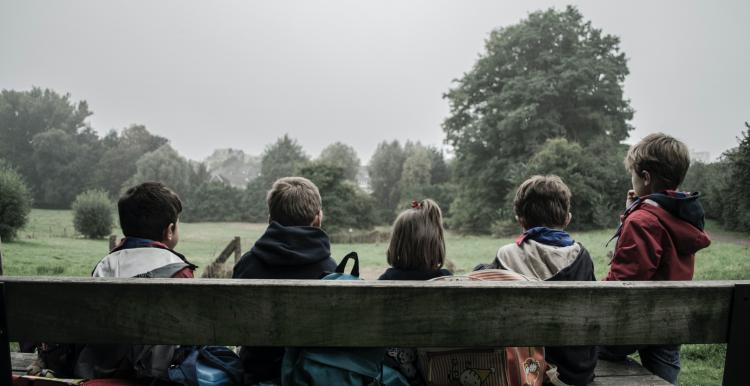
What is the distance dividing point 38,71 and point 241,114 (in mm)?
13087

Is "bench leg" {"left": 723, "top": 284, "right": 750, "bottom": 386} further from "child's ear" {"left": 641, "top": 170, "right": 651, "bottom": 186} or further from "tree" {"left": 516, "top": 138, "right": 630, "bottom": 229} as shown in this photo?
"tree" {"left": 516, "top": 138, "right": 630, "bottom": 229}

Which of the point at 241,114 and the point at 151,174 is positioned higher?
the point at 241,114

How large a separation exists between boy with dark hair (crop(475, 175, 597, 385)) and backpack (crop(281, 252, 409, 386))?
857 mm

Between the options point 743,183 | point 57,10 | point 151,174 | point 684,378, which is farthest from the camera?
point 151,174

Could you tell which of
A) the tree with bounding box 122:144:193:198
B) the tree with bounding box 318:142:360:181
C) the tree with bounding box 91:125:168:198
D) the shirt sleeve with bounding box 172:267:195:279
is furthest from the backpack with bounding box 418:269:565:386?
the tree with bounding box 318:142:360:181

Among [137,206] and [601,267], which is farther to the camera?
[601,267]

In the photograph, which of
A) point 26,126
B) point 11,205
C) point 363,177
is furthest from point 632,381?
point 363,177

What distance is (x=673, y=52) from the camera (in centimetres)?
1200

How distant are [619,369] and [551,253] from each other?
0.64 meters

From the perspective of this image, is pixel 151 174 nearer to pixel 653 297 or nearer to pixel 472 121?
pixel 653 297

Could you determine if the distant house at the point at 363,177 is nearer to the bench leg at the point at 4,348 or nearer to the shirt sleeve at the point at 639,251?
the shirt sleeve at the point at 639,251

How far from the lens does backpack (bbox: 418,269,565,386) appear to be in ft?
5.55

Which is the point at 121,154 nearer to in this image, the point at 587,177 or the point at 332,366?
the point at 332,366

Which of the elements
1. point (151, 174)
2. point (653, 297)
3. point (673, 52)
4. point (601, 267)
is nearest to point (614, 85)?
point (673, 52)
